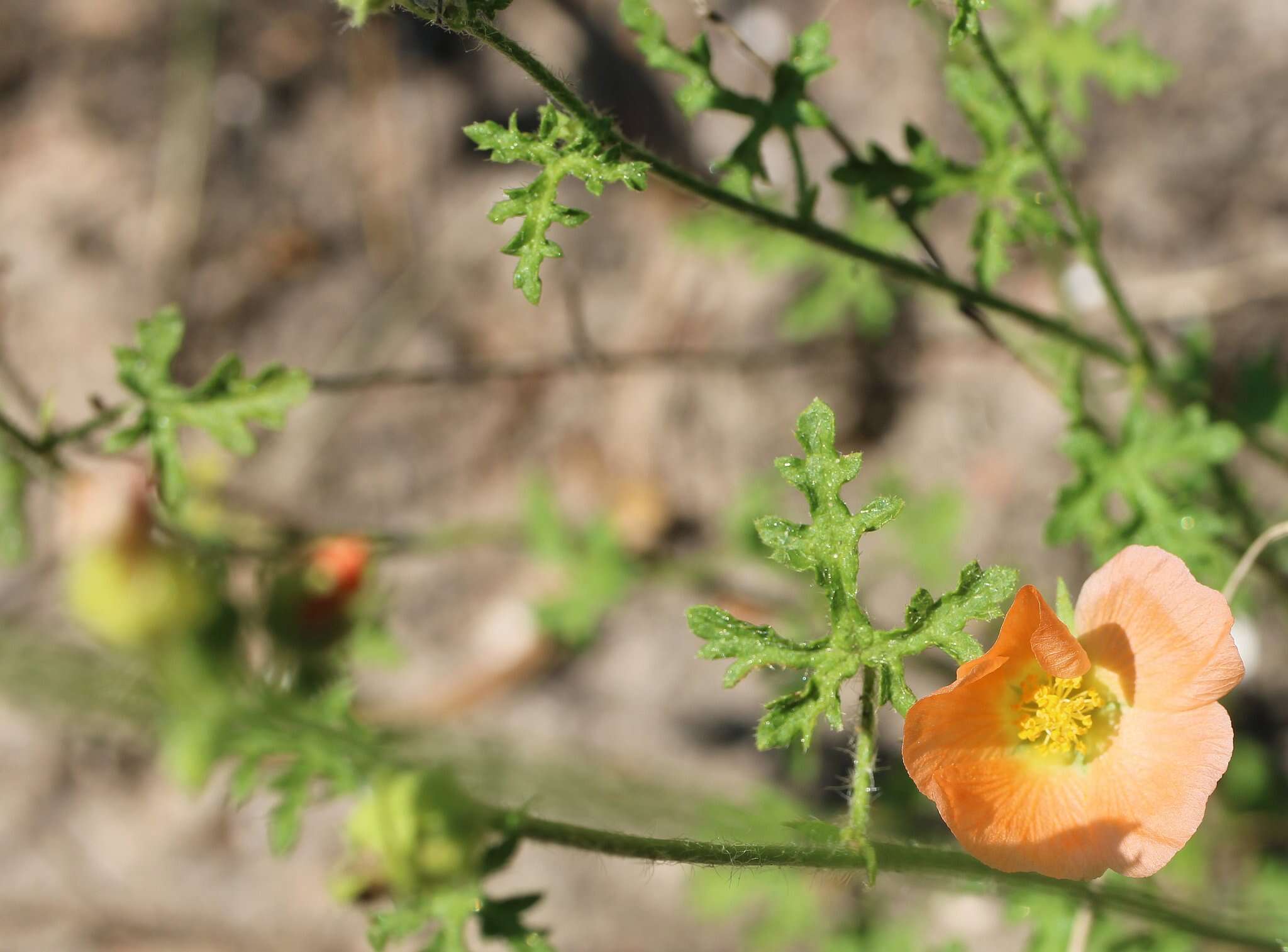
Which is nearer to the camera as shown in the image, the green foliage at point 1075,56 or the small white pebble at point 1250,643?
the green foliage at point 1075,56

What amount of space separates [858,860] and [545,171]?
1.18 meters

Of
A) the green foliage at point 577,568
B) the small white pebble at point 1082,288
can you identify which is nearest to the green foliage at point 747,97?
the green foliage at point 577,568

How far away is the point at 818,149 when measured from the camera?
4348mm

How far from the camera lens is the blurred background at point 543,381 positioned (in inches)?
152

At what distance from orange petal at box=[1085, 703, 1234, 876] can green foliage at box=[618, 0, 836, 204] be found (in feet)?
3.59

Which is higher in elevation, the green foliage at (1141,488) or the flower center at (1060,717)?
the green foliage at (1141,488)

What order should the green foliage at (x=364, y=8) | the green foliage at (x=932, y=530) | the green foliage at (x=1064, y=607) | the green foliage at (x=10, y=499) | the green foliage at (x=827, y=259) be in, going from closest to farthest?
the green foliage at (x=364, y=8) → the green foliage at (x=1064, y=607) → the green foliage at (x=10, y=499) → the green foliage at (x=827, y=259) → the green foliage at (x=932, y=530)

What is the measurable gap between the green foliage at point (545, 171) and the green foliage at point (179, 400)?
73cm

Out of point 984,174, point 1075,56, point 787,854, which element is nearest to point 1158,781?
point 787,854

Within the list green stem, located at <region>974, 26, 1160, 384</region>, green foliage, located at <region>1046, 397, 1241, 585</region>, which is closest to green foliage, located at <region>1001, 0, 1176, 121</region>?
green stem, located at <region>974, 26, 1160, 384</region>

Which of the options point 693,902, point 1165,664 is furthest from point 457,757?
point 1165,664

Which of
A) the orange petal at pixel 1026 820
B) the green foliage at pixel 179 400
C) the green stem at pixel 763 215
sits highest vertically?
the green stem at pixel 763 215

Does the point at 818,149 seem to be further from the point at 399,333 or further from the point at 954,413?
the point at 399,333

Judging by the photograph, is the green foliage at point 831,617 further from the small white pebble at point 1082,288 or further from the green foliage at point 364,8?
the small white pebble at point 1082,288
